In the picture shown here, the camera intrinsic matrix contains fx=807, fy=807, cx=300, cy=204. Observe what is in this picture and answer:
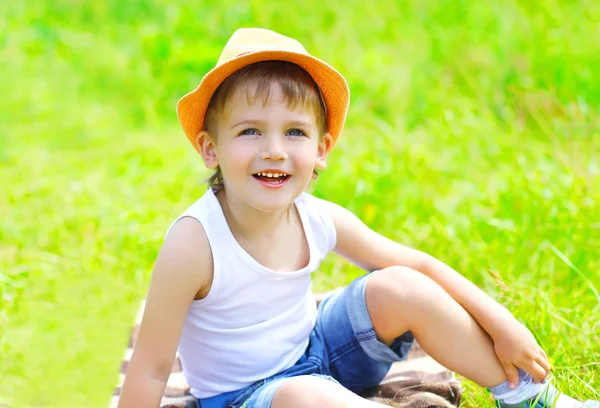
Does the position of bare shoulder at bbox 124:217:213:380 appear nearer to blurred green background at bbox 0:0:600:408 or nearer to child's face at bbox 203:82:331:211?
child's face at bbox 203:82:331:211

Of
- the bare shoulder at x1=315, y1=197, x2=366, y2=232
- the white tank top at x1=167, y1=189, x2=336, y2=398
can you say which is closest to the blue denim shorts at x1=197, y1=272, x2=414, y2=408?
the white tank top at x1=167, y1=189, x2=336, y2=398

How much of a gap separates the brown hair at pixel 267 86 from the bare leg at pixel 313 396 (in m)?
0.64

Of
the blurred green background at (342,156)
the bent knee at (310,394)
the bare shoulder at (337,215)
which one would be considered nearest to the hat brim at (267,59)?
the bare shoulder at (337,215)

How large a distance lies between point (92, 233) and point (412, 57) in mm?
2275

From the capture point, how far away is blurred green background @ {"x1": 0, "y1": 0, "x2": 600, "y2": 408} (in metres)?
2.79

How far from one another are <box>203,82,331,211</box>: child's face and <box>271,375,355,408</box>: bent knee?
16.4 inches

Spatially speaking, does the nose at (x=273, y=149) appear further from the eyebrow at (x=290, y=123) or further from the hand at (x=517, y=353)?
the hand at (x=517, y=353)

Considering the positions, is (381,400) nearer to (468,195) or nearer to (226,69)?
(226,69)

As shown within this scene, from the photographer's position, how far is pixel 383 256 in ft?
7.41

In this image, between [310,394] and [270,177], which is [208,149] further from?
[310,394]

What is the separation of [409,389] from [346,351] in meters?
0.26

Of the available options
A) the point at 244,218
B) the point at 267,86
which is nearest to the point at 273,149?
the point at 267,86

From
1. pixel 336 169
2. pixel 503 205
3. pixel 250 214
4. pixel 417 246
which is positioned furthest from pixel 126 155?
pixel 250 214

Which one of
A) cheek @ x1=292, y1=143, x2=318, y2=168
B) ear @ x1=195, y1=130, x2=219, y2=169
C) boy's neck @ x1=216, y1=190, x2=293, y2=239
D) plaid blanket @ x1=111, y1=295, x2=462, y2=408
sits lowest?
plaid blanket @ x1=111, y1=295, x2=462, y2=408
